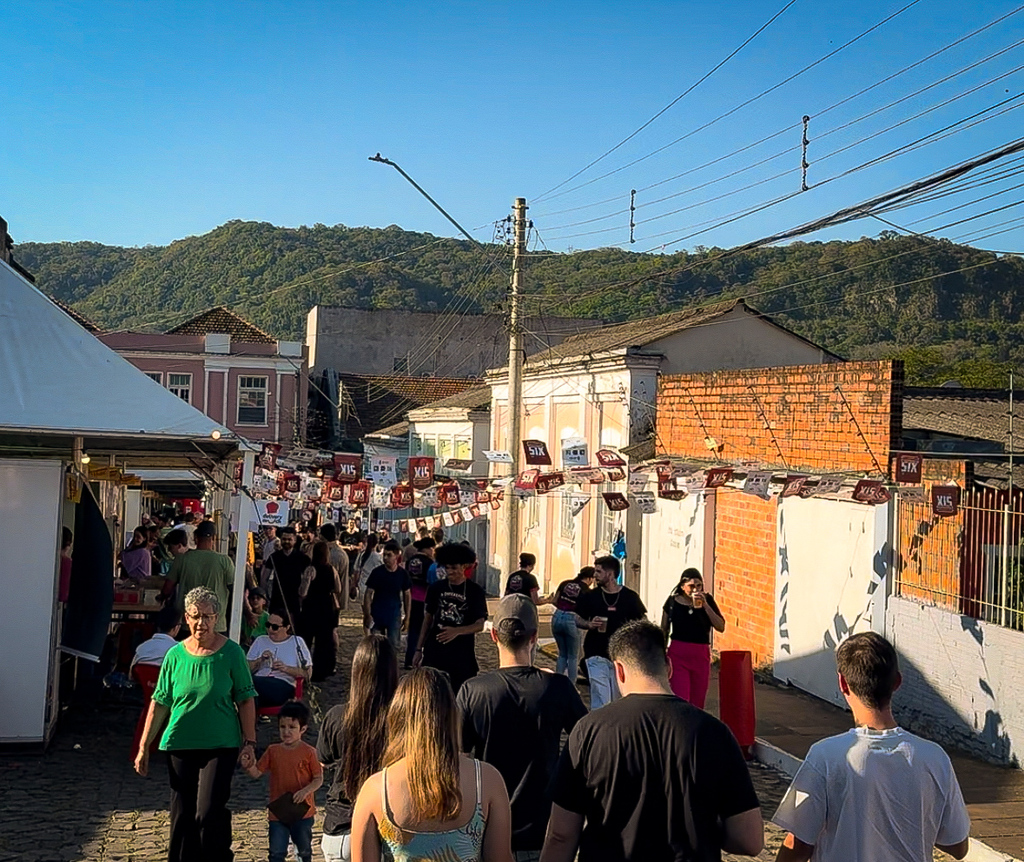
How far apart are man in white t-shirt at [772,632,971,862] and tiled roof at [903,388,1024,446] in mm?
13508

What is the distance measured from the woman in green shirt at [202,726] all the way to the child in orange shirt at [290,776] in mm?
181

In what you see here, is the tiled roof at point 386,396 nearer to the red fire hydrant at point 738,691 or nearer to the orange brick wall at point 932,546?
the orange brick wall at point 932,546

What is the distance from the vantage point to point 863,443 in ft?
46.6

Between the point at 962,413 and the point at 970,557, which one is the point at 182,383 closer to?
the point at 962,413

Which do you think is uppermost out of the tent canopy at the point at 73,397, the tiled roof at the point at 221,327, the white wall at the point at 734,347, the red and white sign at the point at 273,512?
the tiled roof at the point at 221,327

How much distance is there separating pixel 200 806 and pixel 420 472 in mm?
11572

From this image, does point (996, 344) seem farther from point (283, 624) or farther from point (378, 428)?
point (283, 624)

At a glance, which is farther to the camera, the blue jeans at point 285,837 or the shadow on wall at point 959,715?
the shadow on wall at point 959,715

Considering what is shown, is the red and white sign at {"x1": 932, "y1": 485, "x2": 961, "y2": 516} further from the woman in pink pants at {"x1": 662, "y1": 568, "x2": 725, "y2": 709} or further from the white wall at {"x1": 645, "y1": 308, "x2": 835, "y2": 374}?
the white wall at {"x1": 645, "y1": 308, "x2": 835, "y2": 374}

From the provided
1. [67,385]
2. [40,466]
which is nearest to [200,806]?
[40,466]

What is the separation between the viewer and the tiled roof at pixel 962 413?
57.8 ft

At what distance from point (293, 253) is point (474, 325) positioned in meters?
20.4

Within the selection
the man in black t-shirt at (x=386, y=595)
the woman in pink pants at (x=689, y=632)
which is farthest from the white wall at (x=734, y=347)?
the woman in pink pants at (x=689, y=632)

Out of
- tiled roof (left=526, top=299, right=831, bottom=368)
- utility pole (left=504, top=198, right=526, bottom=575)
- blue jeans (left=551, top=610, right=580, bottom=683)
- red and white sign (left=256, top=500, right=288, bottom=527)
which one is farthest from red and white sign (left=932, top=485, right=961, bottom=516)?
red and white sign (left=256, top=500, right=288, bottom=527)
